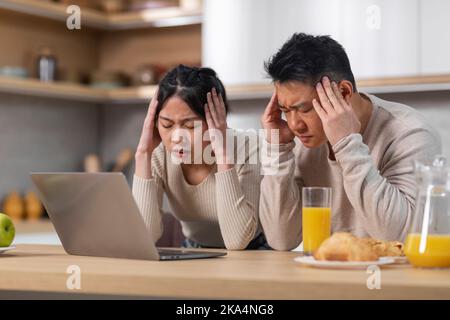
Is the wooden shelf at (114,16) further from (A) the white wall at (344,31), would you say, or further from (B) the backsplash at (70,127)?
(B) the backsplash at (70,127)

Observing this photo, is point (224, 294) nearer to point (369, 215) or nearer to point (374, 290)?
point (374, 290)

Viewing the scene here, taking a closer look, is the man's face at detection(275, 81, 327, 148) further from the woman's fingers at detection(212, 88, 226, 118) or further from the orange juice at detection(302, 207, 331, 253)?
the orange juice at detection(302, 207, 331, 253)

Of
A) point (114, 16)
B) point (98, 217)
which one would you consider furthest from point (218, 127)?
point (114, 16)

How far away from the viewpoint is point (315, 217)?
1527mm

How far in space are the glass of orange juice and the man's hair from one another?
0.41m

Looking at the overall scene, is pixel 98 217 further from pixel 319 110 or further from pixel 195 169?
pixel 195 169

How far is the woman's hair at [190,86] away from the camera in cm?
215

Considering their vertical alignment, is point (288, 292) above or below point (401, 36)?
below

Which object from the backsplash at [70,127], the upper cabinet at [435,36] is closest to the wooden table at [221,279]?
the upper cabinet at [435,36]

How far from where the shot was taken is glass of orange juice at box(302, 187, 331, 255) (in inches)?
60.0

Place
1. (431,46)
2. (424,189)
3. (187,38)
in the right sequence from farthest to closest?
(187,38) → (431,46) → (424,189)

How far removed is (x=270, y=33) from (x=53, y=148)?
1338mm

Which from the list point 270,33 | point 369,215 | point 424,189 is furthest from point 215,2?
point 424,189

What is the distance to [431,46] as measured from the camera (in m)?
3.16
